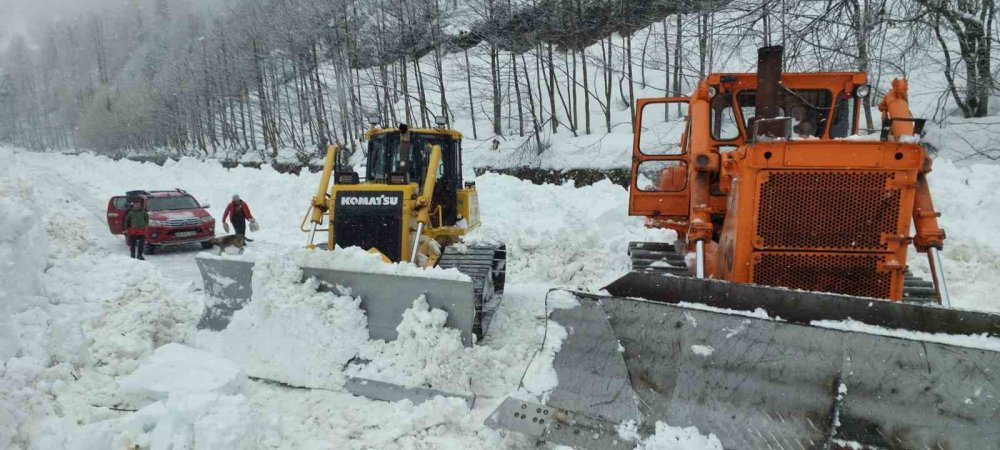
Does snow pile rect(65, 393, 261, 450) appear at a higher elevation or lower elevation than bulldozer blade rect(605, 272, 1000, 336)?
lower

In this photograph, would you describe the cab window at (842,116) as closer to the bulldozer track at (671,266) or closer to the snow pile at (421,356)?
the bulldozer track at (671,266)

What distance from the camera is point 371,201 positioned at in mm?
6215

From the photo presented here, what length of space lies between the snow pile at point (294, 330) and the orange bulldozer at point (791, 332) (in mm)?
1886

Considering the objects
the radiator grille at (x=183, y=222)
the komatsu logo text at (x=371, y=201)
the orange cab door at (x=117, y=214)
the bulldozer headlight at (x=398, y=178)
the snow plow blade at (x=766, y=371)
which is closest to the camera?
the snow plow blade at (x=766, y=371)

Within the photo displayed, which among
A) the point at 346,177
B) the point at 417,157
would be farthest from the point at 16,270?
the point at 417,157

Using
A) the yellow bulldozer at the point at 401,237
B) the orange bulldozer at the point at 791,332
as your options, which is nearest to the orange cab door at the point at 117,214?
the yellow bulldozer at the point at 401,237

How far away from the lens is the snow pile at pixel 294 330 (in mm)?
4625

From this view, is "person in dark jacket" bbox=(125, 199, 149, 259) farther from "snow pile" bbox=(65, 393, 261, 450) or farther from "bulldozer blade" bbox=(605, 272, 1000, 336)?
"bulldozer blade" bbox=(605, 272, 1000, 336)

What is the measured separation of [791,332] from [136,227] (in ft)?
42.9

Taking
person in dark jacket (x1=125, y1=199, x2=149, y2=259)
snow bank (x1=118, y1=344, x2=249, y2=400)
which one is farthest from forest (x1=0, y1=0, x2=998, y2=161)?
person in dark jacket (x1=125, y1=199, x2=149, y2=259)

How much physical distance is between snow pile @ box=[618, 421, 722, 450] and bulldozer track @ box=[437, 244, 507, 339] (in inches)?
103

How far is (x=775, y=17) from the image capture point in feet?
28.3

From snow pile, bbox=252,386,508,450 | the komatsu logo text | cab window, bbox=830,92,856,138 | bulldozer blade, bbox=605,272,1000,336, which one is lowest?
snow pile, bbox=252,386,508,450

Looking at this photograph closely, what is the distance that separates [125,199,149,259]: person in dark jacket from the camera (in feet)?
39.4
